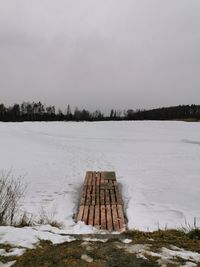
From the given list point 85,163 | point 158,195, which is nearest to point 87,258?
point 158,195

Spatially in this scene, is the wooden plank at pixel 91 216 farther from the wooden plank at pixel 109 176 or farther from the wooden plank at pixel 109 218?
the wooden plank at pixel 109 176

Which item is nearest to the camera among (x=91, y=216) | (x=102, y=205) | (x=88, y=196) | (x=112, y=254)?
(x=112, y=254)

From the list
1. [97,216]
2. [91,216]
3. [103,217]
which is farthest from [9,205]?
[103,217]

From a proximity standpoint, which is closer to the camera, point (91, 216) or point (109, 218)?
point (109, 218)

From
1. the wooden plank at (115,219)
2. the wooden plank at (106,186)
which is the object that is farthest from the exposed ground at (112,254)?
the wooden plank at (106,186)

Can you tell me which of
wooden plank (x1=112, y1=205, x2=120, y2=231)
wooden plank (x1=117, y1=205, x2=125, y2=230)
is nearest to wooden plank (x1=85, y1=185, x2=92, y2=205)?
wooden plank (x1=112, y1=205, x2=120, y2=231)

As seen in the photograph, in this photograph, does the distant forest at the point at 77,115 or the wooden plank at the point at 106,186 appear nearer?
the wooden plank at the point at 106,186

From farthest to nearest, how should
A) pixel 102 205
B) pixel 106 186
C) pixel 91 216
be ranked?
pixel 106 186 → pixel 102 205 → pixel 91 216

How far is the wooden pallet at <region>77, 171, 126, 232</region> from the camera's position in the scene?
19.8 ft

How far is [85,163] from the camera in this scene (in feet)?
50.5

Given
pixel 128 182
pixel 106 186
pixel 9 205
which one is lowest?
pixel 128 182

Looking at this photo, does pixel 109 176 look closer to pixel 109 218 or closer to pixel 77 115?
pixel 109 218

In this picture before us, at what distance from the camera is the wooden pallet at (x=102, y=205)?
605 centimetres

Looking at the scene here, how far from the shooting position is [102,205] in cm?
726
